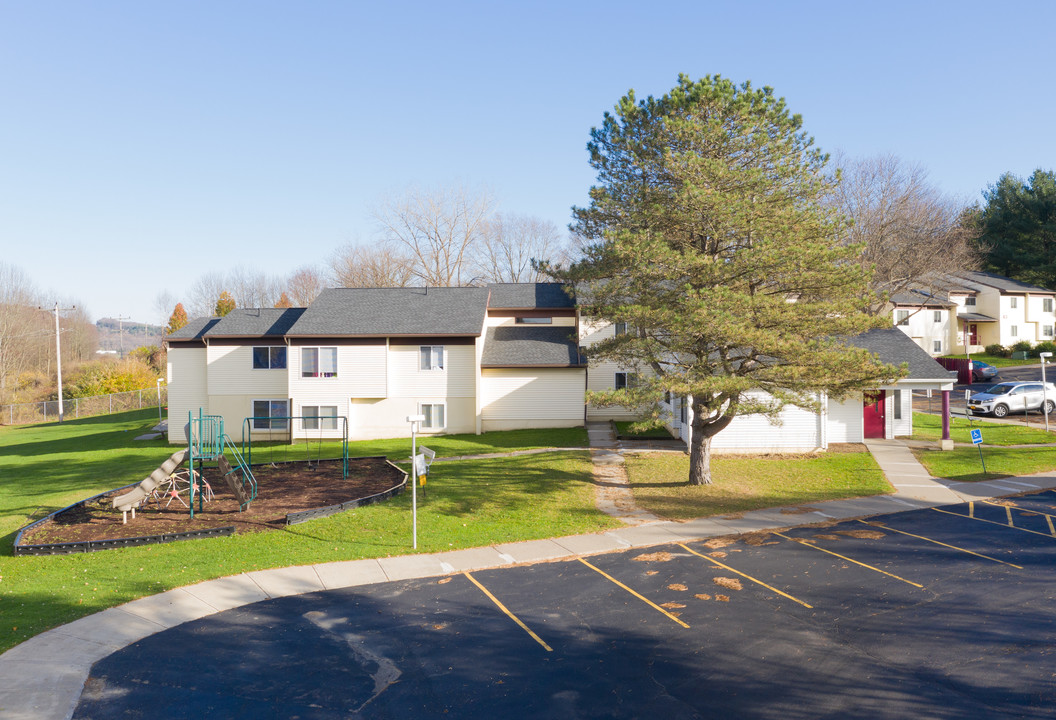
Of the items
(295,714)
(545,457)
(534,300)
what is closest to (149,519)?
(295,714)

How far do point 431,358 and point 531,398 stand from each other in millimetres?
5786

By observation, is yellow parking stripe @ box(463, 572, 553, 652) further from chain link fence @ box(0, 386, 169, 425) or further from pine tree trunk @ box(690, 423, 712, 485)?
chain link fence @ box(0, 386, 169, 425)

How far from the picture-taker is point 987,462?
24.0 metres

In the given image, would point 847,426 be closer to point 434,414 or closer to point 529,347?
point 529,347

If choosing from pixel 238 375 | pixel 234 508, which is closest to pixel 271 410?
pixel 238 375

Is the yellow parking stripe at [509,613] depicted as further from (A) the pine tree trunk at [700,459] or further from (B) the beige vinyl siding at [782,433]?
(B) the beige vinyl siding at [782,433]

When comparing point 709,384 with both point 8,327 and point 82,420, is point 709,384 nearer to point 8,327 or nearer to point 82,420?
point 82,420

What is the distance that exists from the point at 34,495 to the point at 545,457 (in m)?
18.7

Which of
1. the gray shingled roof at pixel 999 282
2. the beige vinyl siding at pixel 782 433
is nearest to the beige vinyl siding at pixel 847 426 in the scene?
the beige vinyl siding at pixel 782 433

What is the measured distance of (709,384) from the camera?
17.6 meters

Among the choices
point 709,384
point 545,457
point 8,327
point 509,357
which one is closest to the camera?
point 709,384

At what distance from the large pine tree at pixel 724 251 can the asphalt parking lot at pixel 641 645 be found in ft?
18.1

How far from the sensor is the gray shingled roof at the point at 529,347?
3400 cm

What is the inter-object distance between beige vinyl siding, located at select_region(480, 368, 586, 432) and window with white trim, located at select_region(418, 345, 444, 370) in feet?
8.07
